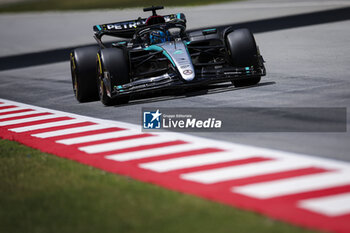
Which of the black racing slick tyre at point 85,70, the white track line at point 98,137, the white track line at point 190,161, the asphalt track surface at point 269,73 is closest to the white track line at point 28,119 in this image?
the asphalt track surface at point 269,73

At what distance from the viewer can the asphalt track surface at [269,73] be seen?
819 centimetres

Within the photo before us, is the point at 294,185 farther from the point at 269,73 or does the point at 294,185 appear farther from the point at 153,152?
the point at 269,73

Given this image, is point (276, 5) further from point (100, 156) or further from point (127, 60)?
point (100, 156)

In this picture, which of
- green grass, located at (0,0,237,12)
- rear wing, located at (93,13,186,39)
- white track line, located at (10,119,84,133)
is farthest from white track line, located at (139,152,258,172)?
green grass, located at (0,0,237,12)

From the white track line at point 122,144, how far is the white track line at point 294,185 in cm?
236

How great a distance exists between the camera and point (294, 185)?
5973 millimetres

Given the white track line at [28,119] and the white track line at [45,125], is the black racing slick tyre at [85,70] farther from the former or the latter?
the white track line at [45,125]

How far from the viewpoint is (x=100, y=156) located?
7.87m

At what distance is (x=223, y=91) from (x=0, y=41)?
74.4ft

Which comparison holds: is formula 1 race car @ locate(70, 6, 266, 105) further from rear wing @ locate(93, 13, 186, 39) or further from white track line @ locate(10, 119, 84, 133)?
white track line @ locate(10, 119, 84, 133)

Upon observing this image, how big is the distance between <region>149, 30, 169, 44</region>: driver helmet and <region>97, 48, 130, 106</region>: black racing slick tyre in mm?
1069

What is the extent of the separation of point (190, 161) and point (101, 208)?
147 centimetres

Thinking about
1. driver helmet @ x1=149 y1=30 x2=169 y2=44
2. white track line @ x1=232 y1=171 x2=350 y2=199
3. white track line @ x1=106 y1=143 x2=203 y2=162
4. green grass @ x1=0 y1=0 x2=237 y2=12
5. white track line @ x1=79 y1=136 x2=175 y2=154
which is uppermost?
driver helmet @ x1=149 y1=30 x2=169 y2=44

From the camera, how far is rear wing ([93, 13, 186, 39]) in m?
13.0
